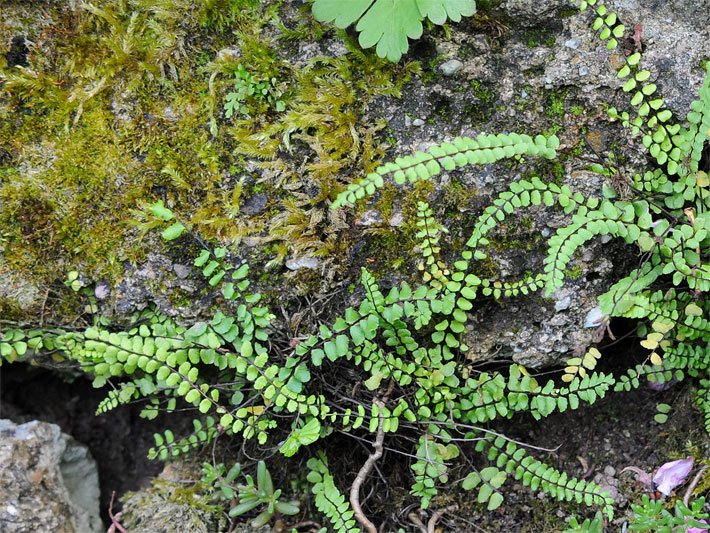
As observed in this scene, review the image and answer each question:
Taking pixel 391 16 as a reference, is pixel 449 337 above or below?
below

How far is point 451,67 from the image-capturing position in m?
2.95

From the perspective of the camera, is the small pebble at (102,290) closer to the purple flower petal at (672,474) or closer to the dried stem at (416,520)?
the dried stem at (416,520)

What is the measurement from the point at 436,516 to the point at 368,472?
0.41 meters

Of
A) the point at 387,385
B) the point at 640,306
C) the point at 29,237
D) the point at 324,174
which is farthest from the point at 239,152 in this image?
the point at 640,306

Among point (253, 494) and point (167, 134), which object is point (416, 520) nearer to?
point (253, 494)

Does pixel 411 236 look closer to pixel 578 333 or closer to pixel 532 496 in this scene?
pixel 578 333

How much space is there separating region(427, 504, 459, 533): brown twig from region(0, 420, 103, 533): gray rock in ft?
5.57

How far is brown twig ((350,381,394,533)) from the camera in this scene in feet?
9.29

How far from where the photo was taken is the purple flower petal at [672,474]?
9.58 feet

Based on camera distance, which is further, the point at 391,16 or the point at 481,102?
the point at 481,102

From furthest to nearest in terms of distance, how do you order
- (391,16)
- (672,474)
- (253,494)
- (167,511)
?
1. (167,511)
2. (253,494)
3. (672,474)
4. (391,16)

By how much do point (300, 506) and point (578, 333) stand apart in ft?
5.39

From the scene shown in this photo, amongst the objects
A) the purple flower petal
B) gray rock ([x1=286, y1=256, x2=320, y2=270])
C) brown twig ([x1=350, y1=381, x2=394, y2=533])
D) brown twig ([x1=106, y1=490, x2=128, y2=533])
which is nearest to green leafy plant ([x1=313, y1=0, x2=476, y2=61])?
gray rock ([x1=286, y1=256, x2=320, y2=270])

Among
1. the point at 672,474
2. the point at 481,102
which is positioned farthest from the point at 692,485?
the point at 481,102
